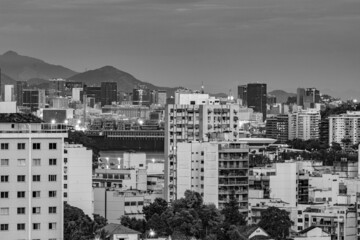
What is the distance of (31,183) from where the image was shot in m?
26.5

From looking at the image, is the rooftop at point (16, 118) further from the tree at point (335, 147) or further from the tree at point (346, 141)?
the tree at point (346, 141)

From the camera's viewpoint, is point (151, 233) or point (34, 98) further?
point (34, 98)

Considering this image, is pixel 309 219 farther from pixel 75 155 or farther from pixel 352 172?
pixel 352 172

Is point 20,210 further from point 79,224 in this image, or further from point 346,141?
point 346,141

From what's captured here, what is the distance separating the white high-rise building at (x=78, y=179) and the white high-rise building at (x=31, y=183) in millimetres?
18252

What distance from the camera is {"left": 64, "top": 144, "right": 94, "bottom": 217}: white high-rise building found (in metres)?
45.6

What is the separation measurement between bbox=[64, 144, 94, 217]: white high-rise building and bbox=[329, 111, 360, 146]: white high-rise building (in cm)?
7167

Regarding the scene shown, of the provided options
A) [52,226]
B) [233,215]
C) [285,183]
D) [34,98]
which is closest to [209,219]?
[233,215]

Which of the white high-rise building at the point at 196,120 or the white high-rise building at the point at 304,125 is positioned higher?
the white high-rise building at the point at 196,120

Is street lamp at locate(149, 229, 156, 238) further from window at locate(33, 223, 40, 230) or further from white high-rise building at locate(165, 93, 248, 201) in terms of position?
white high-rise building at locate(165, 93, 248, 201)

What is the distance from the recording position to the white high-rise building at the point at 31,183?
2653 centimetres

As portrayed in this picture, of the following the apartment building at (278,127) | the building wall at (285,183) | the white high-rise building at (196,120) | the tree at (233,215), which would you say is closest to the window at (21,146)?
the tree at (233,215)

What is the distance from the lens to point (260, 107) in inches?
6865

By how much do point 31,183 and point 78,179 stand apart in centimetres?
1977
